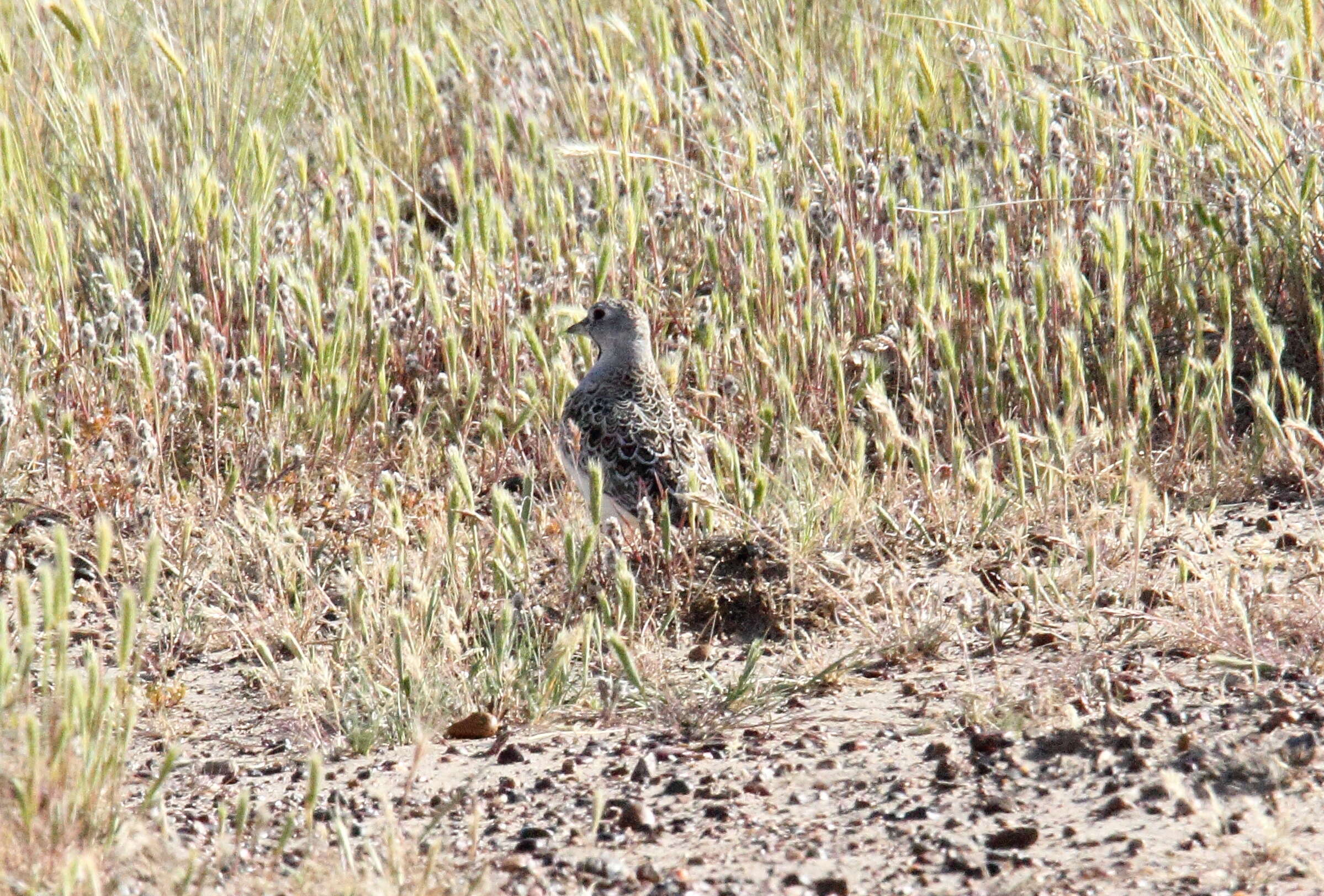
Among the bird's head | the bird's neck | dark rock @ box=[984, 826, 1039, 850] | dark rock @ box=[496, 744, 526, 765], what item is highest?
the bird's head

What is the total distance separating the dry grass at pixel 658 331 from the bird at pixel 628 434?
15 centimetres

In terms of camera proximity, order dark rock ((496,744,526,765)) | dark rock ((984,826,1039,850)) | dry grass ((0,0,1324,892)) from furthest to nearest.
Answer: dry grass ((0,0,1324,892)) → dark rock ((496,744,526,765)) → dark rock ((984,826,1039,850))

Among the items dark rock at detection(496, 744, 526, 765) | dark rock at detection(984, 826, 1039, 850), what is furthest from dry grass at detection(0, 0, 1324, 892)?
dark rock at detection(984, 826, 1039, 850)

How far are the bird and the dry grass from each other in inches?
5.9

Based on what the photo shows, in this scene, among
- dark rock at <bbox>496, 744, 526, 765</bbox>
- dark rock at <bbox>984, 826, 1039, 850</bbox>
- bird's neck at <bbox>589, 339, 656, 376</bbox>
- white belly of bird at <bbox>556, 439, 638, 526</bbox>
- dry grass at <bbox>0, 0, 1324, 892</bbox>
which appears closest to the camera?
dark rock at <bbox>984, 826, 1039, 850</bbox>

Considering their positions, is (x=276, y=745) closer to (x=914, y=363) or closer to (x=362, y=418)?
(x=362, y=418)

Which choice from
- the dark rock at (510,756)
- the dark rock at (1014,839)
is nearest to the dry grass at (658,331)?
the dark rock at (510,756)

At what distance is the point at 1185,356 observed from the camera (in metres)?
4.28

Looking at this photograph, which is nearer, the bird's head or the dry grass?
the dry grass

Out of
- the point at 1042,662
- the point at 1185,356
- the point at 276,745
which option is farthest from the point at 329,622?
the point at 1185,356

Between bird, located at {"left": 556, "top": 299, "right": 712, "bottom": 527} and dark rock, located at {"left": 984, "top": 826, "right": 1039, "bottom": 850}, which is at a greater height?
bird, located at {"left": 556, "top": 299, "right": 712, "bottom": 527}

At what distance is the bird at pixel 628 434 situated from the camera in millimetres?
4199

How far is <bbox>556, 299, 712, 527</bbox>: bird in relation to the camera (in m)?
4.20

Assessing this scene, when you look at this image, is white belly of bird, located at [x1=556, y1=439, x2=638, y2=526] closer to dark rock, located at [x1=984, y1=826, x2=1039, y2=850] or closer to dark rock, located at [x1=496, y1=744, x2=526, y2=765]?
dark rock, located at [x1=496, y1=744, x2=526, y2=765]
